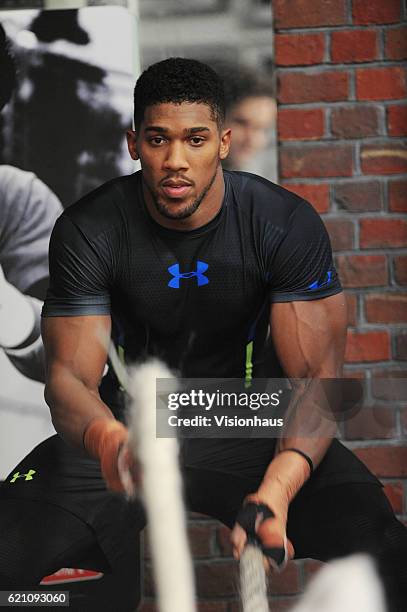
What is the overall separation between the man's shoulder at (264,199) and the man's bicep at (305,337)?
0.14m

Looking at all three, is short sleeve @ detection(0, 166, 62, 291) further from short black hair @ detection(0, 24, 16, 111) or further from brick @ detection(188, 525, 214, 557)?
brick @ detection(188, 525, 214, 557)

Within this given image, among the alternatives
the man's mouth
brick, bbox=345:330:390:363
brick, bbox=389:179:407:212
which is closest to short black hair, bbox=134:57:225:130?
Answer: the man's mouth

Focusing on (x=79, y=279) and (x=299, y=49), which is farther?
(x=299, y=49)

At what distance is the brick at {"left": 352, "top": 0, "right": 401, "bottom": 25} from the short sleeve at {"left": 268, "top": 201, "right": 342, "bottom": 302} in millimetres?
421

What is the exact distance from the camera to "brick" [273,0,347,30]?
5.92 feet

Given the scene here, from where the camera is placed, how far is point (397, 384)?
1.88 m

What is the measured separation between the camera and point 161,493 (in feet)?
5.18

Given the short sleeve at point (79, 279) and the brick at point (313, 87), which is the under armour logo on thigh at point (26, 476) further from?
the brick at point (313, 87)

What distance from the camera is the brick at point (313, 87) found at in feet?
5.97

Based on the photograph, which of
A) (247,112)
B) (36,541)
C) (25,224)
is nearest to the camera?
(36,541)

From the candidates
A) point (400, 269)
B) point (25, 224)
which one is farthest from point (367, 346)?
point (25, 224)

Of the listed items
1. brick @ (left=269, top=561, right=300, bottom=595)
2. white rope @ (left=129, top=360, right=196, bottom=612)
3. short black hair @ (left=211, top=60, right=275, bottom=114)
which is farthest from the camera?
short black hair @ (left=211, top=60, right=275, bottom=114)

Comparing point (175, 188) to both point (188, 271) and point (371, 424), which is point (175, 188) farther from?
point (371, 424)

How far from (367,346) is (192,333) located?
40cm
